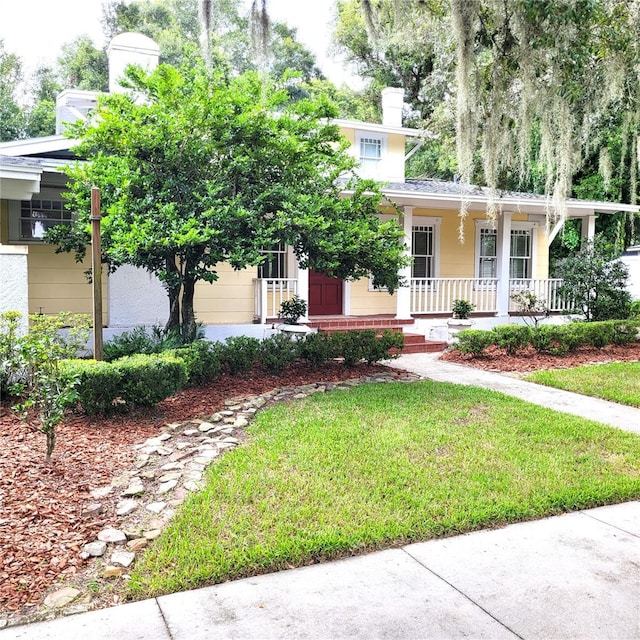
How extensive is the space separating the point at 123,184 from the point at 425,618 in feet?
17.1

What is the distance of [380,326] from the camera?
11.1 m

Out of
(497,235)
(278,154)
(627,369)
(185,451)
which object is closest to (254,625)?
(185,451)

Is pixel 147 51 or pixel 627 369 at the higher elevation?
pixel 147 51

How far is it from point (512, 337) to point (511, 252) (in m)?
5.08

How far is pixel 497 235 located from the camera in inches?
537

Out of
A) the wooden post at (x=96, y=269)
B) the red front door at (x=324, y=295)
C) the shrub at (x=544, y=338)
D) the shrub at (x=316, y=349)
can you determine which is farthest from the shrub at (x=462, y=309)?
the wooden post at (x=96, y=269)

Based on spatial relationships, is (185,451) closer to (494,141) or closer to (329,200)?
(329,200)

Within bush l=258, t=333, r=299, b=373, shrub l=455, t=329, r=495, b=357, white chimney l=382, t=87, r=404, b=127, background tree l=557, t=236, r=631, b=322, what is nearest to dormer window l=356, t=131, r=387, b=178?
white chimney l=382, t=87, r=404, b=127

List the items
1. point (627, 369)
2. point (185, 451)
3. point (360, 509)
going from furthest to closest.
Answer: point (627, 369)
point (185, 451)
point (360, 509)

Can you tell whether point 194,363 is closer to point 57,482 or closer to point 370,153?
point 57,482

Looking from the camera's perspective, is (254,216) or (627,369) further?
(627,369)

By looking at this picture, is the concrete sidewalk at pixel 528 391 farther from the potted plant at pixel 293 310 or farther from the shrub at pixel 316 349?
the potted plant at pixel 293 310

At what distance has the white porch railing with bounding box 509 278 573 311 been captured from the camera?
42.1ft

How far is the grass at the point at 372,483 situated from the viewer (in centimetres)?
303
